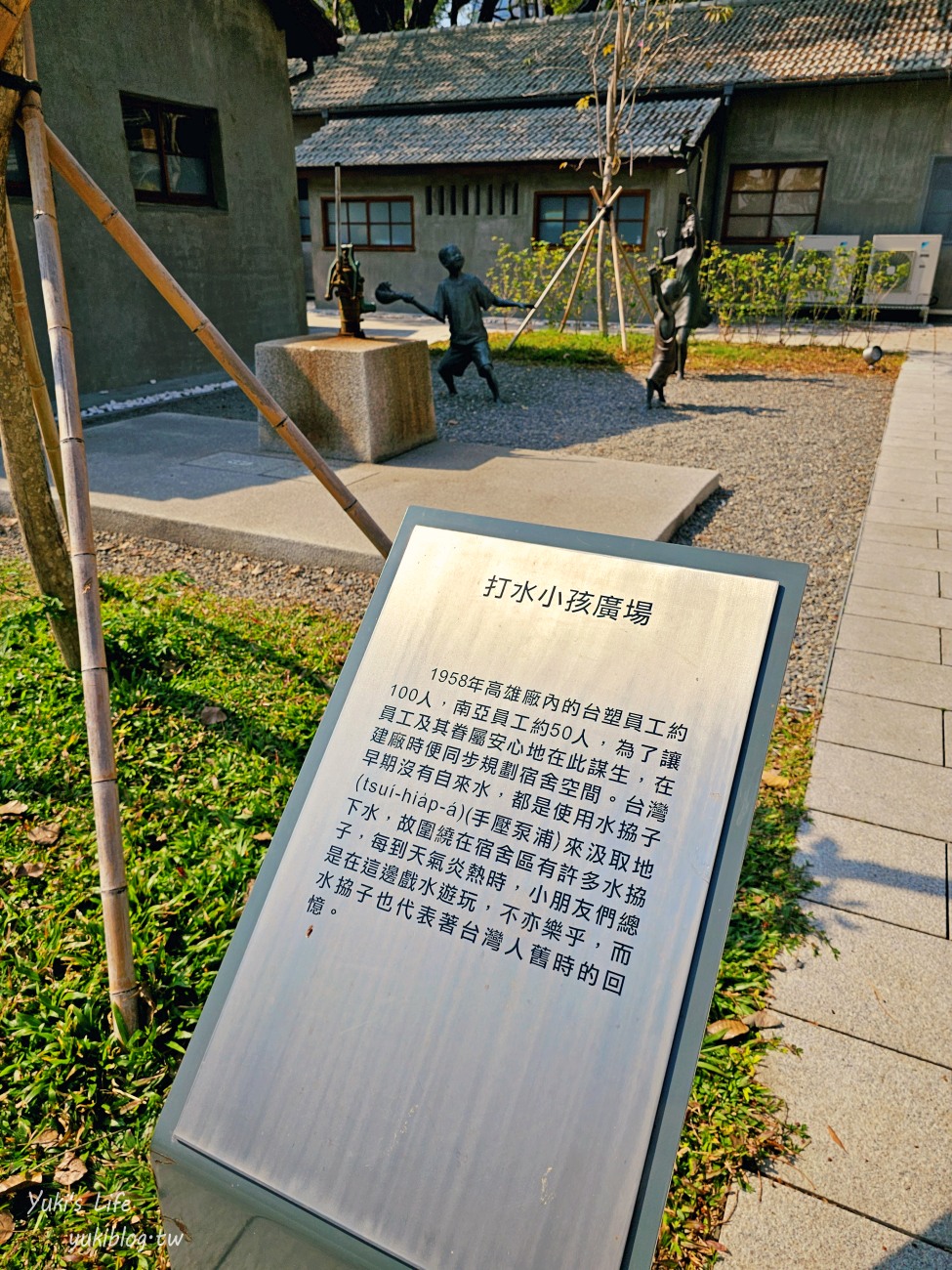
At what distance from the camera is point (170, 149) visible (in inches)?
379

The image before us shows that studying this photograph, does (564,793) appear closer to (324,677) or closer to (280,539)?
(324,677)

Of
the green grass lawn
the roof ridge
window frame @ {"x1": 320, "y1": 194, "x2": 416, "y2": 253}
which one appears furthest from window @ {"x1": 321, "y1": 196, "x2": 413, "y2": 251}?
the green grass lawn

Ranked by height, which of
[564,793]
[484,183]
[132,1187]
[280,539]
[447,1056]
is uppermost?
[484,183]

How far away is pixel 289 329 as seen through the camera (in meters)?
11.6

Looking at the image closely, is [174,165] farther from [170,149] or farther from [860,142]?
[860,142]

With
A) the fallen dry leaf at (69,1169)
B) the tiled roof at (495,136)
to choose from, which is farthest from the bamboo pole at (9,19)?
the tiled roof at (495,136)

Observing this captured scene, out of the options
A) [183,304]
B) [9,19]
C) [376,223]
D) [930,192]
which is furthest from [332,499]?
[930,192]

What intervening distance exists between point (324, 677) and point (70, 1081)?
6.14ft

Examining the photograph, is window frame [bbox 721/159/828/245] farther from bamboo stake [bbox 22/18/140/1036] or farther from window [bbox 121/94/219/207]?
bamboo stake [bbox 22/18/140/1036]

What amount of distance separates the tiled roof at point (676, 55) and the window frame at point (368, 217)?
7.63 feet

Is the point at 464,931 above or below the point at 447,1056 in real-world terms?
above

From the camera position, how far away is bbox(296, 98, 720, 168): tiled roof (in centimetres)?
1510

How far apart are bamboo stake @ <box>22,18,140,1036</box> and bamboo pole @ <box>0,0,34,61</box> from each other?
0.51ft

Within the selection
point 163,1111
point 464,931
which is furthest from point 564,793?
point 163,1111
